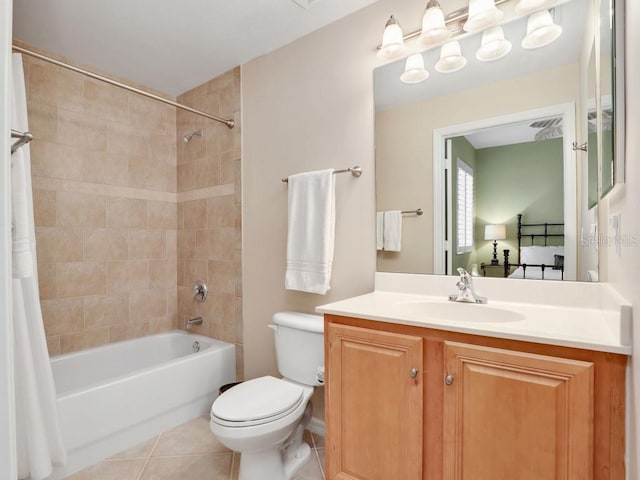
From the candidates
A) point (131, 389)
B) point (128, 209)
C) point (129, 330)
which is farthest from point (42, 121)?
point (131, 389)

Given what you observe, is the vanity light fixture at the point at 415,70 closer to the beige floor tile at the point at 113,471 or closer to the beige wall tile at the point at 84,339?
the beige floor tile at the point at 113,471

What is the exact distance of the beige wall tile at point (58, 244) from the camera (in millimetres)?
2191

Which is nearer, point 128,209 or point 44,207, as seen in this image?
point 44,207

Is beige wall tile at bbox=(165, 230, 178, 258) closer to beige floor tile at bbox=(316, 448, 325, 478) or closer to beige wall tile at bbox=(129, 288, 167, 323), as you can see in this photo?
beige wall tile at bbox=(129, 288, 167, 323)

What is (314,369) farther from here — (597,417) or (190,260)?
(190,260)

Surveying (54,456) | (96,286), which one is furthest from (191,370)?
(96,286)

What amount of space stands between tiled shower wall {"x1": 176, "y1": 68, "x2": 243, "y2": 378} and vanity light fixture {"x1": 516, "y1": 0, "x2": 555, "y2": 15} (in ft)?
5.66

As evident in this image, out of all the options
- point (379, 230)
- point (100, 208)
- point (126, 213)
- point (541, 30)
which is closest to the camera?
point (541, 30)

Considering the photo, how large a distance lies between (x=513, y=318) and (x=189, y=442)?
5.91ft

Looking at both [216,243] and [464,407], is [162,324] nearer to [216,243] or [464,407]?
[216,243]

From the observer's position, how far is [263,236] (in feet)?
7.61

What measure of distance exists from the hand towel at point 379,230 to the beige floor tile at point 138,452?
1644 mm

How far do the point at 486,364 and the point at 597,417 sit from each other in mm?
279

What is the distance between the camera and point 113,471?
1.73m
